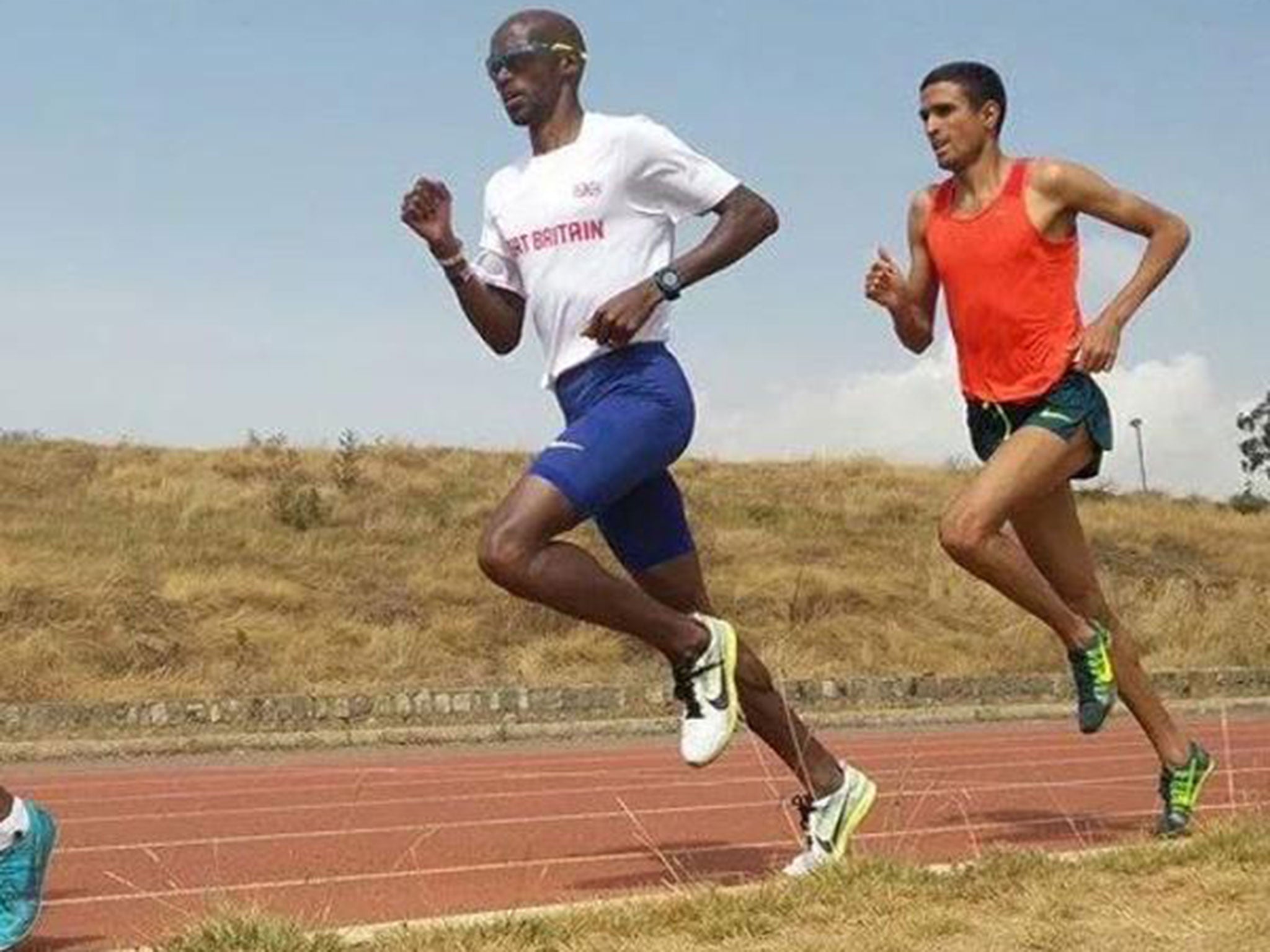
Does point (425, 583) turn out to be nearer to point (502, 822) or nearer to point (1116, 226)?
point (502, 822)

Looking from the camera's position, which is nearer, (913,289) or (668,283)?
(668,283)

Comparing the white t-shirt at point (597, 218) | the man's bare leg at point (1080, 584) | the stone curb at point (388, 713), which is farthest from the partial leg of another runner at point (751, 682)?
the stone curb at point (388, 713)

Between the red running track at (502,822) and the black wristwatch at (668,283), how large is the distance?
5.04 ft

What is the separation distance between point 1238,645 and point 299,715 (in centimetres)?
1339

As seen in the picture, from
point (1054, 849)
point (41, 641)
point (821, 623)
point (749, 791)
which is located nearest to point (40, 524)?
point (41, 641)

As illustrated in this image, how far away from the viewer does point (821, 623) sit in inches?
993

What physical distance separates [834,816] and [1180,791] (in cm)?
131

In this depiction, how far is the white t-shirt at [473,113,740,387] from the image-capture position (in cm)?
508

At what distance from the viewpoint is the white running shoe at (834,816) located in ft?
17.6

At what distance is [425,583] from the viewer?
25.2 meters

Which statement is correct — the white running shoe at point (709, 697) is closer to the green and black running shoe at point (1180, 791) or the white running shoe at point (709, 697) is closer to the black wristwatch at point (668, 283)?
the black wristwatch at point (668, 283)

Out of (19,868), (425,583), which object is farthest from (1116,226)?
(425,583)

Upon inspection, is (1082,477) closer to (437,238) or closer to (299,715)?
(437,238)

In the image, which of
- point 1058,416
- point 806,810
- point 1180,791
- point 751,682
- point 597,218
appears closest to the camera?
point 597,218
